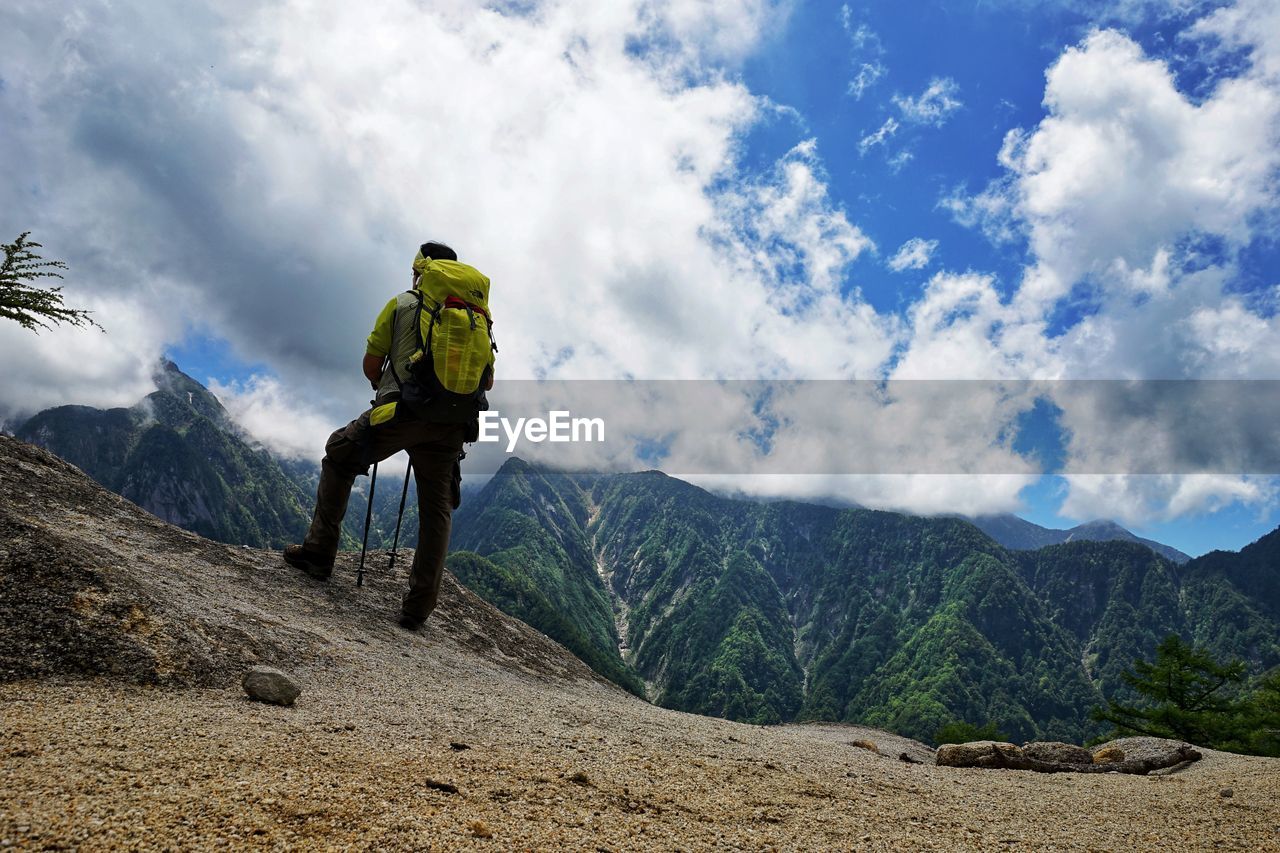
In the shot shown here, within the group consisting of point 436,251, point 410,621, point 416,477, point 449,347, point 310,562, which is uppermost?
point 436,251

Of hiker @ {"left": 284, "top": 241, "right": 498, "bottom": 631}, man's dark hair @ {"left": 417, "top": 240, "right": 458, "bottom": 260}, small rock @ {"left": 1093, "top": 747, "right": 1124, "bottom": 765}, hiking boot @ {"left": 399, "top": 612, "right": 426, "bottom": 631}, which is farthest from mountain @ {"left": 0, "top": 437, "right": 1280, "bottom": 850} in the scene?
man's dark hair @ {"left": 417, "top": 240, "right": 458, "bottom": 260}

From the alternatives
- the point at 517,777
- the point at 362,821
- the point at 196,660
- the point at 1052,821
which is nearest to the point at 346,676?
the point at 196,660

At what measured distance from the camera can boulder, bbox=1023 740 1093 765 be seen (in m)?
9.92

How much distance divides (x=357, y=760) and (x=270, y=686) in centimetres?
214

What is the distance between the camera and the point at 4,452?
10.0 metres

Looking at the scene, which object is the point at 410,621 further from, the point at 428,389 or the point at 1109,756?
the point at 1109,756

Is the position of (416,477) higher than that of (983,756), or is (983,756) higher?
(416,477)

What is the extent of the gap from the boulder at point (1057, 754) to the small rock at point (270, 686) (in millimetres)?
10791

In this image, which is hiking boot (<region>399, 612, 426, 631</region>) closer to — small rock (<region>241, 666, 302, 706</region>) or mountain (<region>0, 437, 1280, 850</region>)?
mountain (<region>0, 437, 1280, 850</region>)

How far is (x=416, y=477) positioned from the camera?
985cm

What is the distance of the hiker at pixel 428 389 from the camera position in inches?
351

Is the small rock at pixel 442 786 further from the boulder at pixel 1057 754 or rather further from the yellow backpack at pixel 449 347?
the boulder at pixel 1057 754

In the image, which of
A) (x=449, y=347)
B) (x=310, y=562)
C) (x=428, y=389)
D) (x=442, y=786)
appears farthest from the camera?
(x=310, y=562)

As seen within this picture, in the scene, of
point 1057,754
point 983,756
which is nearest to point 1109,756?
point 1057,754
